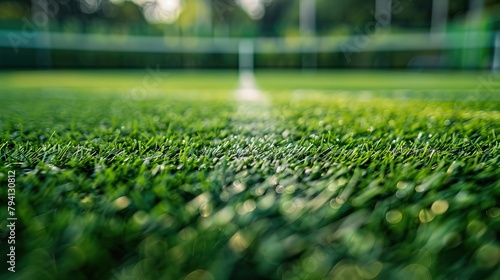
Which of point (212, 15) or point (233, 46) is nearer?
point (233, 46)

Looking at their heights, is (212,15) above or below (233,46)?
above

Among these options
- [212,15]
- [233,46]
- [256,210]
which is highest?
[212,15]

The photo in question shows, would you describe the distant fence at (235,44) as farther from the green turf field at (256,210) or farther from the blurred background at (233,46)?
the green turf field at (256,210)

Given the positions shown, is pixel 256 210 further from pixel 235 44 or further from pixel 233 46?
pixel 235 44

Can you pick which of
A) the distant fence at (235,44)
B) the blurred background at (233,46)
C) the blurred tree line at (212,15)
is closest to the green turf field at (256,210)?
the blurred background at (233,46)

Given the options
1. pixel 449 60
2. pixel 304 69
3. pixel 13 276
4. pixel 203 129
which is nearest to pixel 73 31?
pixel 304 69

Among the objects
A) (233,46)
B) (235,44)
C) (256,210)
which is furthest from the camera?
(235,44)

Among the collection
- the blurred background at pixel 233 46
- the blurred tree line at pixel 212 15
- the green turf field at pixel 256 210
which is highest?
the blurred tree line at pixel 212 15

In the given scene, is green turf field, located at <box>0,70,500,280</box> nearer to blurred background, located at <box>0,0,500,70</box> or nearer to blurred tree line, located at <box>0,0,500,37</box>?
blurred background, located at <box>0,0,500,70</box>

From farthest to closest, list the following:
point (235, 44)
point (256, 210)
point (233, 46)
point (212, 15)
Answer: point (212, 15) < point (235, 44) < point (233, 46) < point (256, 210)

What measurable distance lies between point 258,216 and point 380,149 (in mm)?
562

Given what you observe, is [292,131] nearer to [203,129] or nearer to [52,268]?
[203,129]

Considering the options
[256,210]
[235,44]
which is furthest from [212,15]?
[256,210]

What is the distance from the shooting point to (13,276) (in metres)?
0.49
